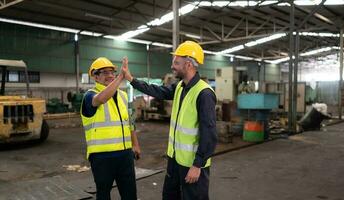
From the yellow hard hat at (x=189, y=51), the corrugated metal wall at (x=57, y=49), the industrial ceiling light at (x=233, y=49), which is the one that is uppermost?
the industrial ceiling light at (x=233, y=49)

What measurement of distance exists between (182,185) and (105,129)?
0.88 m

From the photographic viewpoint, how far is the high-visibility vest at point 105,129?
322 cm

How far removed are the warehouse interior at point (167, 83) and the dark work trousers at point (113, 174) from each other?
1386mm

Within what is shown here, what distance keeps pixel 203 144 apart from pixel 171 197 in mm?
659

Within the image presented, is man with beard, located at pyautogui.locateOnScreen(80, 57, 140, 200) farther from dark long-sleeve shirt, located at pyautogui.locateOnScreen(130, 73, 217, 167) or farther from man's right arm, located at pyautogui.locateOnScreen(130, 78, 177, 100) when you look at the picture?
dark long-sleeve shirt, located at pyautogui.locateOnScreen(130, 73, 217, 167)

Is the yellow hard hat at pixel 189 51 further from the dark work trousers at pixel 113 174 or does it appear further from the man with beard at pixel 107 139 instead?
the dark work trousers at pixel 113 174

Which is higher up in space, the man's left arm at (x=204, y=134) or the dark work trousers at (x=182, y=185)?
the man's left arm at (x=204, y=134)

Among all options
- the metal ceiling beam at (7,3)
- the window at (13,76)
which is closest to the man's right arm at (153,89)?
the metal ceiling beam at (7,3)

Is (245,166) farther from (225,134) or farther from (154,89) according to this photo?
(154,89)

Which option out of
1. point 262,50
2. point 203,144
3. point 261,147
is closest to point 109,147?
point 203,144

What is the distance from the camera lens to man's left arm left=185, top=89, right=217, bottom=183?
2814 mm

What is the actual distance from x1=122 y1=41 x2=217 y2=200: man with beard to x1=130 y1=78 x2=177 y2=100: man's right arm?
168 millimetres

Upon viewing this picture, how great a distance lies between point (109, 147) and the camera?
323 centimetres

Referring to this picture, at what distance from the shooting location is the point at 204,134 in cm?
283
